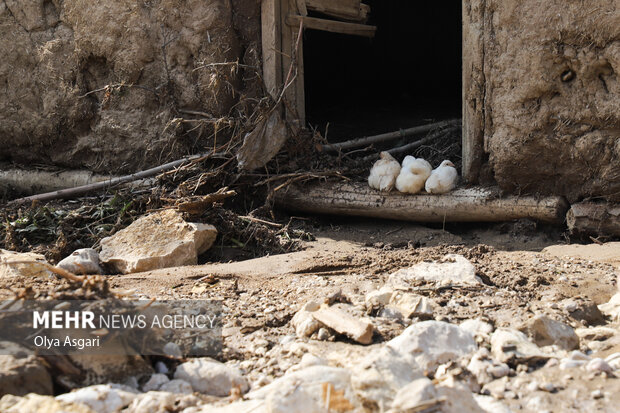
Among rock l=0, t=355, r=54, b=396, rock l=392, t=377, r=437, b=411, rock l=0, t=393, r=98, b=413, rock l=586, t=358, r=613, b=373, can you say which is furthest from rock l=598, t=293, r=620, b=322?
rock l=0, t=355, r=54, b=396

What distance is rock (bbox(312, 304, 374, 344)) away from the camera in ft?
8.29

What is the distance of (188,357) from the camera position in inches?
101

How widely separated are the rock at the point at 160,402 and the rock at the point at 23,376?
0.31 metres

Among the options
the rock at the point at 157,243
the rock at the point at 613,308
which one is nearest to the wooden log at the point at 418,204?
the rock at the point at 157,243

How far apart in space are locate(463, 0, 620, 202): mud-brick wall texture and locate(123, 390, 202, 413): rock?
2925 millimetres

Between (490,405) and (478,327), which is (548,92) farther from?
(490,405)

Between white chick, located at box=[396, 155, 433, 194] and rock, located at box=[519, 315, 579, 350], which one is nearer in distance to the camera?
rock, located at box=[519, 315, 579, 350]

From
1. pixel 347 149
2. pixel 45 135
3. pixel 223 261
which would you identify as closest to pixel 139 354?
pixel 223 261

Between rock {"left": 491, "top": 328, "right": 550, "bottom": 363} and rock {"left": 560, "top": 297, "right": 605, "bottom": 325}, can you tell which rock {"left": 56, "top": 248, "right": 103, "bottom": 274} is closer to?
rock {"left": 491, "top": 328, "right": 550, "bottom": 363}

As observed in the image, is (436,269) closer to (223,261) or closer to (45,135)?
(223,261)

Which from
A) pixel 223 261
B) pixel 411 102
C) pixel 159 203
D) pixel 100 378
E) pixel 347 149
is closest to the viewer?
pixel 100 378

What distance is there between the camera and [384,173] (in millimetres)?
4754

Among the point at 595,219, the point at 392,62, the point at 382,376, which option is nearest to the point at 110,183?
the point at 595,219

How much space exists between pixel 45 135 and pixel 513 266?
13.8 feet
